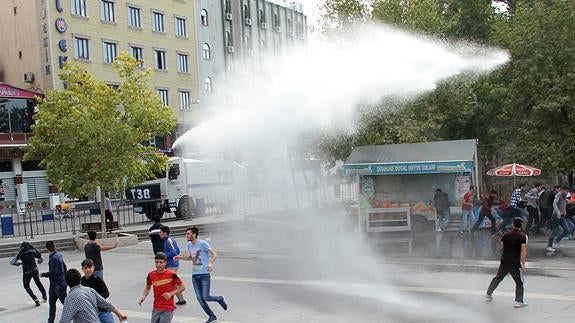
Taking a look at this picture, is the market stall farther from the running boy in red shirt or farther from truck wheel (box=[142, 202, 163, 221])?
truck wheel (box=[142, 202, 163, 221])

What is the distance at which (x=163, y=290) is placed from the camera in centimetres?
869

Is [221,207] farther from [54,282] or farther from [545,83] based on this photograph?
[54,282]

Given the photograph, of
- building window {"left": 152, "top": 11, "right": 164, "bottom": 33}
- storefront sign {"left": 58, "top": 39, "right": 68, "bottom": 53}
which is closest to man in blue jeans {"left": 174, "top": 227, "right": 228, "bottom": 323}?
storefront sign {"left": 58, "top": 39, "right": 68, "bottom": 53}

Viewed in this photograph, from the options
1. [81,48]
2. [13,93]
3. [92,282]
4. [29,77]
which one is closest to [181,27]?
[81,48]

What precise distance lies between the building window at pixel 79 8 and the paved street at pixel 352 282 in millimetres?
26443

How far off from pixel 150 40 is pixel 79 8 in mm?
6695

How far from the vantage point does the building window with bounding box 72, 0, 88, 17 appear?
144 feet

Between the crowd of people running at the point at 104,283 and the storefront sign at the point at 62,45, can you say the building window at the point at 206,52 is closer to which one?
the storefront sign at the point at 62,45

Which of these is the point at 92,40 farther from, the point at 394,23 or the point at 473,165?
the point at 473,165

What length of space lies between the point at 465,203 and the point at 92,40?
33.1 meters

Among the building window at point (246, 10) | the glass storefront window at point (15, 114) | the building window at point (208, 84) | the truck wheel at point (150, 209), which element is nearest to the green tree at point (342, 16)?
the truck wheel at point (150, 209)

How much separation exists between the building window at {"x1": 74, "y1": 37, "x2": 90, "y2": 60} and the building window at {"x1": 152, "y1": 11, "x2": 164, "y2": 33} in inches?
263

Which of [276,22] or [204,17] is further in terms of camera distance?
[276,22]

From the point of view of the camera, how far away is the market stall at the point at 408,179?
19.9 metres
